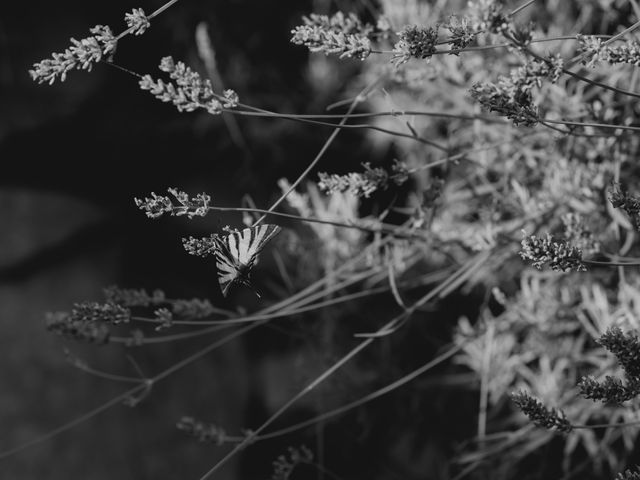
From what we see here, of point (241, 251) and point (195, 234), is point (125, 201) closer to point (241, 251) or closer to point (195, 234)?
point (195, 234)

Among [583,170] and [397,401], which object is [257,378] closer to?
[397,401]

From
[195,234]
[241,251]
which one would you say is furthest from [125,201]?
[241,251]

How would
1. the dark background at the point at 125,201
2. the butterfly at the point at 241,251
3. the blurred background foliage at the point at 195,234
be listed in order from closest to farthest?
the butterfly at the point at 241,251 < the blurred background foliage at the point at 195,234 < the dark background at the point at 125,201

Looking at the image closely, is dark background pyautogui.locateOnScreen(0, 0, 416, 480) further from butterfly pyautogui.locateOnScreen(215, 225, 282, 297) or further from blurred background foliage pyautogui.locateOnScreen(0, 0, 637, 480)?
butterfly pyautogui.locateOnScreen(215, 225, 282, 297)

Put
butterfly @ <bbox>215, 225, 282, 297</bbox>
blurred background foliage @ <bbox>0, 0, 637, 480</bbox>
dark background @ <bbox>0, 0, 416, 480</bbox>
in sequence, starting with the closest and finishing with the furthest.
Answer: butterfly @ <bbox>215, 225, 282, 297</bbox>
blurred background foliage @ <bbox>0, 0, 637, 480</bbox>
dark background @ <bbox>0, 0, 416, 480</bbox>

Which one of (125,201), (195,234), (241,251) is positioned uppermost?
(241,251)

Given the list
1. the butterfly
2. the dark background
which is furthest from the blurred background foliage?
the butterfly

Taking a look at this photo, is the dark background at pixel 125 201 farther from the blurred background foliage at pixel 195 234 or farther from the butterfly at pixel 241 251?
the butterfly at pixel 241 251

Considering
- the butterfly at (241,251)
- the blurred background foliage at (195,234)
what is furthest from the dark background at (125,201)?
the butterfly at (241,251)
